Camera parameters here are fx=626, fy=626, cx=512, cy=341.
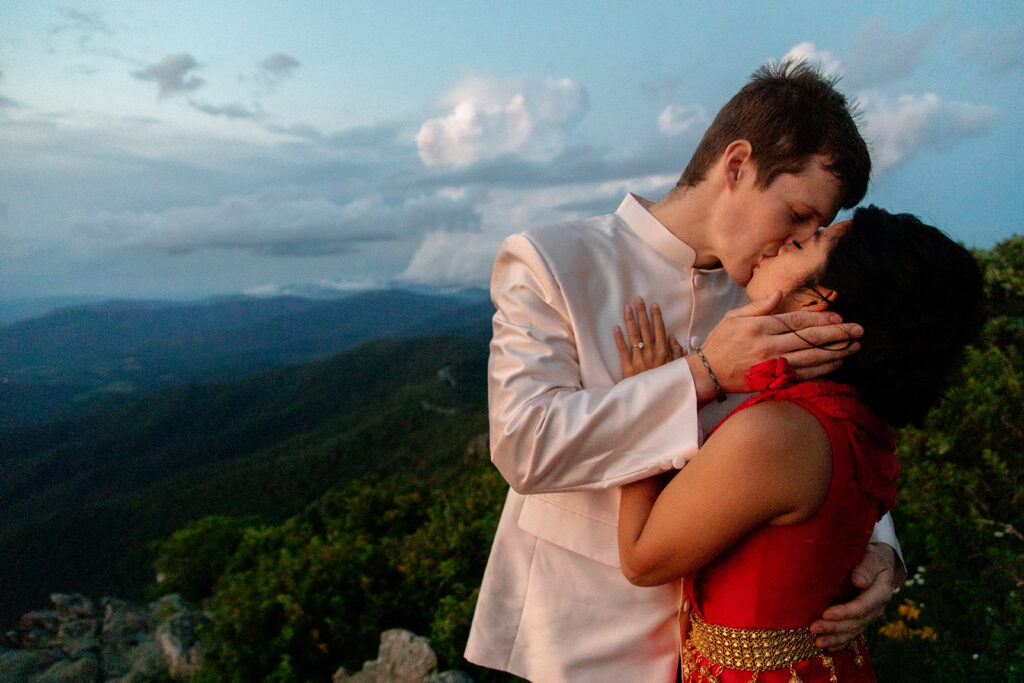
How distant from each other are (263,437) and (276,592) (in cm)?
5282

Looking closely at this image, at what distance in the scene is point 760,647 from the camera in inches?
62.9

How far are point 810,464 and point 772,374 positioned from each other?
0.74 feet

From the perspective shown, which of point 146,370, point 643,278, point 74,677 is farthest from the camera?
point 146,370

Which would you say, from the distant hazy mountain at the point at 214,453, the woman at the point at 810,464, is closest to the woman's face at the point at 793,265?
the woman at the point at 810,464

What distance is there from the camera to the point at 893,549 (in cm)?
200

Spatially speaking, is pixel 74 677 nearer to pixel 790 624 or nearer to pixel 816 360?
pixel 790 624

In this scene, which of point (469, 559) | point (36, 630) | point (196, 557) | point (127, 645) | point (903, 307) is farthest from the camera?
point (196, 557)

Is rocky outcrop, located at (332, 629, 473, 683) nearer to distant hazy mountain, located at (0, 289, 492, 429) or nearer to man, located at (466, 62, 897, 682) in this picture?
man, located at (466, 62, 897, 682)

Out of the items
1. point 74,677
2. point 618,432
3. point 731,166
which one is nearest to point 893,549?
point 618,432

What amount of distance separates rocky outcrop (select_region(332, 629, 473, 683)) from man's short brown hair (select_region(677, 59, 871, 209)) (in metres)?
3.25

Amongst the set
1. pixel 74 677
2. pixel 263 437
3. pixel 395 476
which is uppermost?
pixel 395 476

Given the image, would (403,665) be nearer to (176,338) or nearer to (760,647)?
(760,647)

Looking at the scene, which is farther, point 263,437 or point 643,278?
point 263,437

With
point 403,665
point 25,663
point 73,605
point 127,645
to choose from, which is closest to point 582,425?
point 403,665
